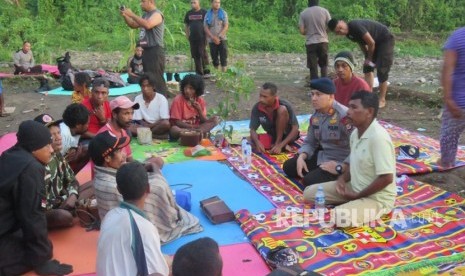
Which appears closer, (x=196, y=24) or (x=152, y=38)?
(x=152, y=38)

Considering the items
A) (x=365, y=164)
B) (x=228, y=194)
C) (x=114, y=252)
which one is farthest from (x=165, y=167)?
(x=114, y=252)

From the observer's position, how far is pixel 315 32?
8844 millimetres

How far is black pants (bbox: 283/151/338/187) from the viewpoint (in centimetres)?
460

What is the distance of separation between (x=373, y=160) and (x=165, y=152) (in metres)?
2.90

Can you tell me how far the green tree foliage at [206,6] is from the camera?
16.2 meters

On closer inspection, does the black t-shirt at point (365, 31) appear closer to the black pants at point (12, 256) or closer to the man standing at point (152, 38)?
the man standing at point (152, 38)

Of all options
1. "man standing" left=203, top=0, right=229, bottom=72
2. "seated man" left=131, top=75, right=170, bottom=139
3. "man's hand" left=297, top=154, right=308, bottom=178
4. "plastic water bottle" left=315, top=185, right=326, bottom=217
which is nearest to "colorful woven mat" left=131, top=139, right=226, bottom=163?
"seated man" left=131, top=75, right=170, bottom=139

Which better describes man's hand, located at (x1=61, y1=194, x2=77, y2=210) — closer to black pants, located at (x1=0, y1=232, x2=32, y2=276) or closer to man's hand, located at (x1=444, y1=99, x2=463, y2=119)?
black pants, located at (x1=0, y1=232, x2=32, y2=276)

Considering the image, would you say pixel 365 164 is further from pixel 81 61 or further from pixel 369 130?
pixel 81 61

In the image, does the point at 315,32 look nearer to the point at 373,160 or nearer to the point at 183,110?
the point at 183,110

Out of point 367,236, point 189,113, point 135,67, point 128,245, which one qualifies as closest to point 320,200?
point 367,236

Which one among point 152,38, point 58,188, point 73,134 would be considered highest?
point 152,38

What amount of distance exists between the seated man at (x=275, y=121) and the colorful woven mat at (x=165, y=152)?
514 mm

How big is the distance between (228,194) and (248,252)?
1179 mm
